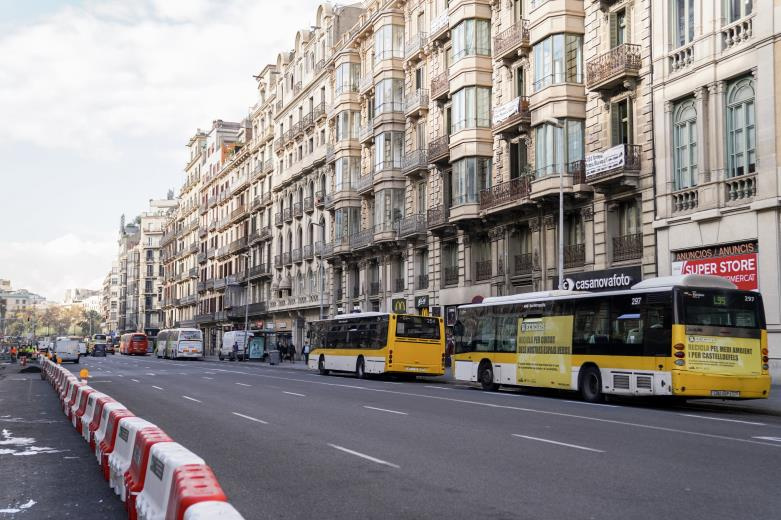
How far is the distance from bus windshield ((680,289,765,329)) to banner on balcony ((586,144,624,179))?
1028cm

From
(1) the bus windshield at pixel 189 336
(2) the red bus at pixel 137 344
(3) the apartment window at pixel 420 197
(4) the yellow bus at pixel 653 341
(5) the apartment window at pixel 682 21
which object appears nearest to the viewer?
(4) the yellow bus at pixel 653 341

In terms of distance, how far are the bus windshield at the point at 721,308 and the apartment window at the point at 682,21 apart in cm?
1115

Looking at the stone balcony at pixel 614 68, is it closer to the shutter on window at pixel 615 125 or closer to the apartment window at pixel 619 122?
the apartment window at pixel 619 122

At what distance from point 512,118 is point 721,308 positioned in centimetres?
1819

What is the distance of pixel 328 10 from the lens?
64.4m

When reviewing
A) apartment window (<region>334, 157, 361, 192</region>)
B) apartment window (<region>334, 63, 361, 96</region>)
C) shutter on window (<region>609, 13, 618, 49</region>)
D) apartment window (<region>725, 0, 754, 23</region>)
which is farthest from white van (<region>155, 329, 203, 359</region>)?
apartment window (<region>725, 0, 754, 23</region>)

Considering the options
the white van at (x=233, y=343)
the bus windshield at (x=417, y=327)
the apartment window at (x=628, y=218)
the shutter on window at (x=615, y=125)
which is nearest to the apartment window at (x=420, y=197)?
the bus windshield at (x=417, y=327)

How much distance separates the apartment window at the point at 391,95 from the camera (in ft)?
163

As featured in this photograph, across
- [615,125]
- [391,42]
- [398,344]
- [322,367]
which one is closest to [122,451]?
[398,344]

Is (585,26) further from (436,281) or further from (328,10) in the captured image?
(328,10)

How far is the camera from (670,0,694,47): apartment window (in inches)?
1095

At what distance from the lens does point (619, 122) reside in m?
31.4

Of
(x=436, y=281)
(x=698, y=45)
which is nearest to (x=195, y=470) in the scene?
(x=698, y=45)

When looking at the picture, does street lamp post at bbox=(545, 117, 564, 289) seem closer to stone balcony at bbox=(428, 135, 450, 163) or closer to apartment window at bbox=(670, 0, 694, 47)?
apartment window at bbox=(670, 0, 694, 47)
